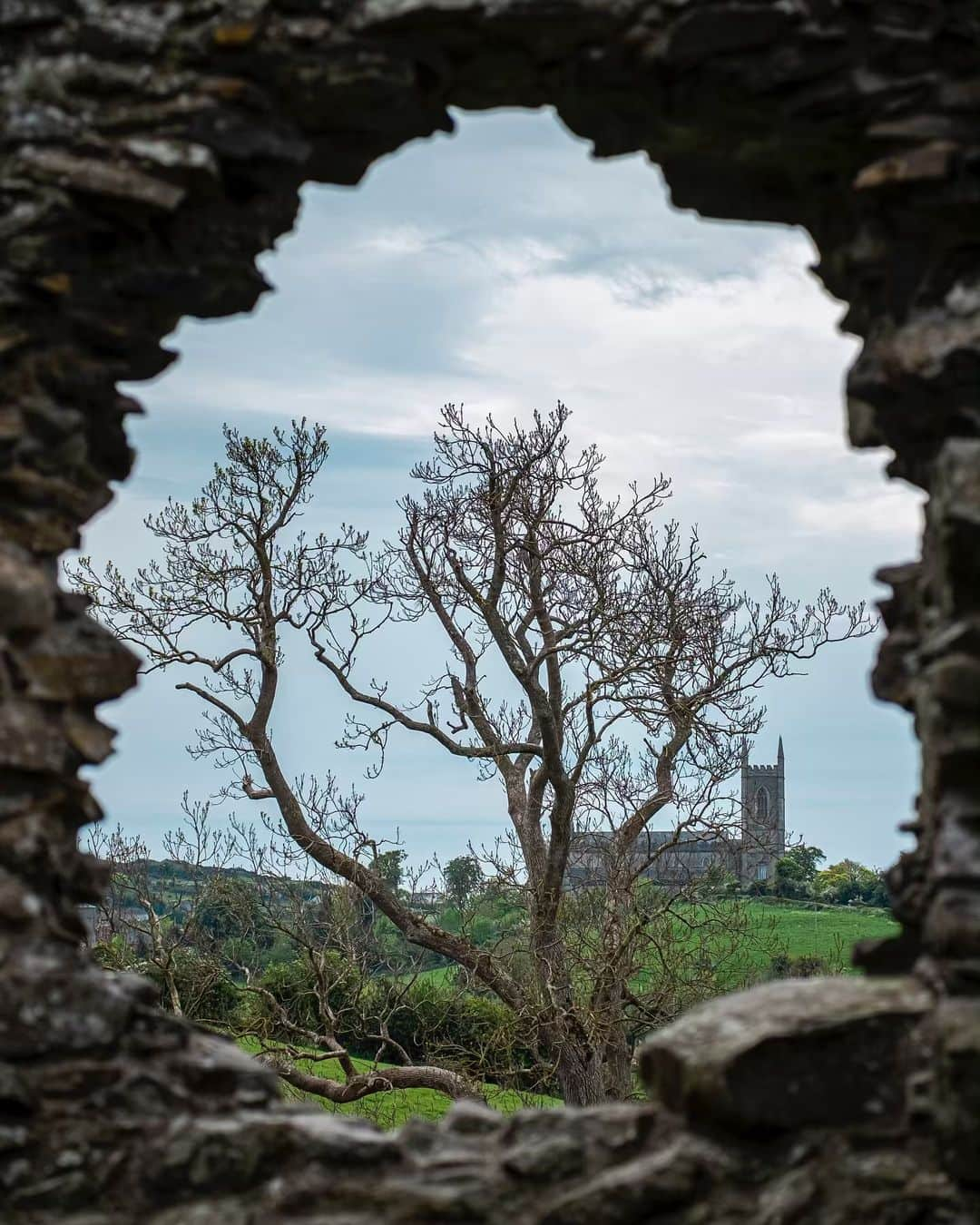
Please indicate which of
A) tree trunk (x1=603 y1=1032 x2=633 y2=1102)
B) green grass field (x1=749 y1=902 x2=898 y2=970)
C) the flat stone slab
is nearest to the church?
green grass field (x1=749 y1=902 x2=898 y2=970)

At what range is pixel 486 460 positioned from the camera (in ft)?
41.0

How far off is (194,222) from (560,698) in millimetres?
8982

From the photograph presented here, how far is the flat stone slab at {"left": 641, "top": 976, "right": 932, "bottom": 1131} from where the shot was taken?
3.15m

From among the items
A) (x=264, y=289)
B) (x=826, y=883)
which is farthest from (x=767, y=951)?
(x=264, y=289)

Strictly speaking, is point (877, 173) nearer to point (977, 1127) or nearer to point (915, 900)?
point (915, 900)

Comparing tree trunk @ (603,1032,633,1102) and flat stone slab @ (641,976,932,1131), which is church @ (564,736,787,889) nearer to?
tree trunk @ (603,1032,633,1102)

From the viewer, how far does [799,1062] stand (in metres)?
3.19

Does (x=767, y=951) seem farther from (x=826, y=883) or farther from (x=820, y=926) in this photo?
(x=826, y=883)

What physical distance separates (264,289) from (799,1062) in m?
2.73

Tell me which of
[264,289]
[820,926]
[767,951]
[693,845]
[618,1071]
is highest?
[264,289]

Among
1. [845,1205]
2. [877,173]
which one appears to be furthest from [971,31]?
[845,1205]

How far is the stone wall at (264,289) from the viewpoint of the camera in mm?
3186

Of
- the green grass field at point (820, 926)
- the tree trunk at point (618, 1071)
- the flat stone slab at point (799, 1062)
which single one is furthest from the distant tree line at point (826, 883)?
the flat stone slab at point (799, 1062)

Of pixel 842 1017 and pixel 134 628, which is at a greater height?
pixel 134 628
